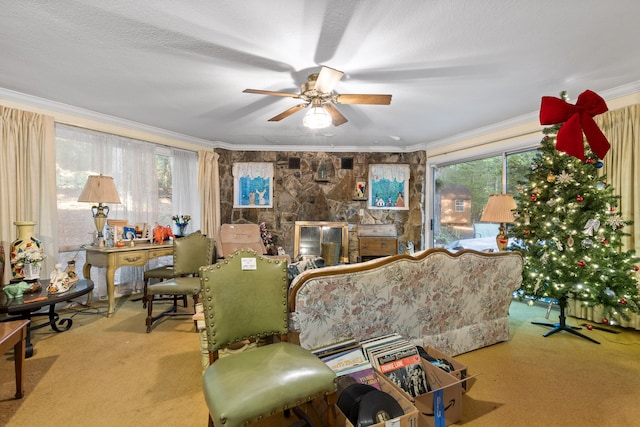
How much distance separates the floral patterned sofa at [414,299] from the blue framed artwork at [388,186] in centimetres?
319

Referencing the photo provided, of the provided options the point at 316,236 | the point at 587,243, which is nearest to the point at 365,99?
the point at 587,243

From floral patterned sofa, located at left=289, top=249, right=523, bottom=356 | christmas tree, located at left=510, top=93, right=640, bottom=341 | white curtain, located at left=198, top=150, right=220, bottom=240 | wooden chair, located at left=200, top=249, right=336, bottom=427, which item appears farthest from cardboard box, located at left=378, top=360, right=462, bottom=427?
white curtain, located at left=198, top=150, right=220, bottom=240

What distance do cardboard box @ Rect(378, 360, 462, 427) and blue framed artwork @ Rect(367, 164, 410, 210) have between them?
412cm

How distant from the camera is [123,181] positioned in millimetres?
4195

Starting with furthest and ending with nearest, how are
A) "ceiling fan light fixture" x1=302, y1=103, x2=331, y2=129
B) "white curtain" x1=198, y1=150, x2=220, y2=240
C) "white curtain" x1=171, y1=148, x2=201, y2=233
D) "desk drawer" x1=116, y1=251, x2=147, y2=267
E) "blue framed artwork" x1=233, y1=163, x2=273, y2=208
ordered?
"blue framed artwork" x1=233, y1=163, x2=273, y2=208 < "white curtain" x1=198, y1=150, x2=220, y2=240 < "white curtain" x1=171, y1=148, x2=201, y2=233 < "desk drawer" x1=116, y1=251, x2=147, y2=267 < "ceiling fan light fixture" x1=302, y1=103, x2=331, y2=129

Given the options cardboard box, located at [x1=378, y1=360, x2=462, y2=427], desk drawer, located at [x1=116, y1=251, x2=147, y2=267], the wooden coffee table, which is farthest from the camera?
desk drawer, located at [x1=116, y1=251, x2=147, y2=267]

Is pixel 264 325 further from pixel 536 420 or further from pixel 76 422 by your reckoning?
pixel 536 420

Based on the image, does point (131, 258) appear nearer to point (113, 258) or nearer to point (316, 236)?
point (113, 258)

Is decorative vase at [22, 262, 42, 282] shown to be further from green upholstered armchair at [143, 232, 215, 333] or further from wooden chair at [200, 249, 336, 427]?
wooden chair at [200, 249, 336, 427]

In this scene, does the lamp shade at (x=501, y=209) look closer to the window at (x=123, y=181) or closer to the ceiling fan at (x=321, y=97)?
the ceiling fan at (x=321, y=97)

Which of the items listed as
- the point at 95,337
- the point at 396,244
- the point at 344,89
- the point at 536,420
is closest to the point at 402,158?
the point at 396,244

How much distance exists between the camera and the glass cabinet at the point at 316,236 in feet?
18.4

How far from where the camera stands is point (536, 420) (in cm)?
172

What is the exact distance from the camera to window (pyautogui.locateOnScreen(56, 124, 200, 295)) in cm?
370
